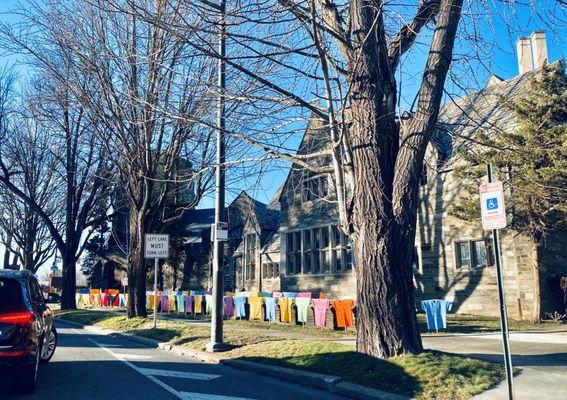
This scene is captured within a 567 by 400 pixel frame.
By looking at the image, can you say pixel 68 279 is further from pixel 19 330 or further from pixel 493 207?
pixel 493 207

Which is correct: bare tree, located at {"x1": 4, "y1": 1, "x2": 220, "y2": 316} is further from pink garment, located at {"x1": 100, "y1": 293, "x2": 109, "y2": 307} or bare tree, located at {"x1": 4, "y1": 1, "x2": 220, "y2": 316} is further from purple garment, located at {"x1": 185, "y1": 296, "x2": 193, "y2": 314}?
pink garment, located at {"x1": 100, "y1": 293, "x2": 109, "y2": 307}

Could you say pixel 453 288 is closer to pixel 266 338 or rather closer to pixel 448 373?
pixel 266 338

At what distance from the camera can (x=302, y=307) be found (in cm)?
1728

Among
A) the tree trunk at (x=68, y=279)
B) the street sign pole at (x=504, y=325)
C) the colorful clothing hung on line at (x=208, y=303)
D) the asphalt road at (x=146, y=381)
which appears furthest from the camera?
the tree trunk at (x=68, y=279)

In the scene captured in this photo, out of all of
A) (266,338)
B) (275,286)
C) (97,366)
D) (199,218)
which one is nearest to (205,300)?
→ (275,286)

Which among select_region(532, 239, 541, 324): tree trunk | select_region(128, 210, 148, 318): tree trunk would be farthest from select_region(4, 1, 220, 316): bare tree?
select_region(532, 239, 541, 324): tree trunk

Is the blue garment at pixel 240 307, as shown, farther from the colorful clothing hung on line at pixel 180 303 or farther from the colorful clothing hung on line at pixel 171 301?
the colorful clothing hung on line at pixel 171 301

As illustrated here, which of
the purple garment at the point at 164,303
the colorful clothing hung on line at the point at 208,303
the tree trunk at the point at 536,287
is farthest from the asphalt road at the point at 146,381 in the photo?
the purple garment at the point at 164,303

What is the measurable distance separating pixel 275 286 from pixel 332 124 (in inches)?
958

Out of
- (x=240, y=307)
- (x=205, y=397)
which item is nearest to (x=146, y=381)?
(x=205, y=397)

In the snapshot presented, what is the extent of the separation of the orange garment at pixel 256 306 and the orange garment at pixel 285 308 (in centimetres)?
145

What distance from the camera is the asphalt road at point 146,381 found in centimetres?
677

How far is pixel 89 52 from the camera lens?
14.6 meters

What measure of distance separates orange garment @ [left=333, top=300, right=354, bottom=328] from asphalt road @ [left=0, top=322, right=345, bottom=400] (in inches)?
255
